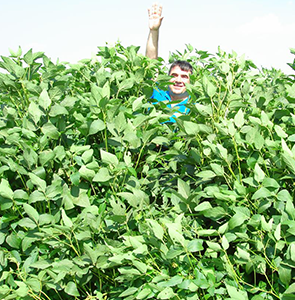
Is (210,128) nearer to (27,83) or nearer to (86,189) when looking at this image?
(86,189)

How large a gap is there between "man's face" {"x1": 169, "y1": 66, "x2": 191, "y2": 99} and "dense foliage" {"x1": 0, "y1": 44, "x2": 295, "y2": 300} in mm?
1909

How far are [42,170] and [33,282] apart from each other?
24.1 inches

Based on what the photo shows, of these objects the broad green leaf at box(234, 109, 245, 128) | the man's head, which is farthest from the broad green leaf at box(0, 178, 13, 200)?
the man's head

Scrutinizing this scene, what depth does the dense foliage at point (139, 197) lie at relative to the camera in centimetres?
195

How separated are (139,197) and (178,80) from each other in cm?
278

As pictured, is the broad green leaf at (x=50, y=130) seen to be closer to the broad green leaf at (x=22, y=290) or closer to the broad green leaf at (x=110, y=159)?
the broad green leaf at (x=110, y=159)

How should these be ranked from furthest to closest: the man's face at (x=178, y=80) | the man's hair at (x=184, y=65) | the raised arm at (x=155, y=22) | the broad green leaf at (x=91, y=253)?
the raised arm at (x=155, y=22)
the man's face at (x=178, y=80)
the man's hair at (x=184, y=65)
the broad green leaf at (x=91, y=253)

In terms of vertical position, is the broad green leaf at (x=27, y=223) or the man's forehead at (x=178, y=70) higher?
the man's forehead at (x=178, y=70)

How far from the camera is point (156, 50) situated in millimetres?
4707

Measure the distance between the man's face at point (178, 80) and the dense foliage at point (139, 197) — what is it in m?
1.91

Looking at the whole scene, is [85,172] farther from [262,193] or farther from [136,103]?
[262,193]

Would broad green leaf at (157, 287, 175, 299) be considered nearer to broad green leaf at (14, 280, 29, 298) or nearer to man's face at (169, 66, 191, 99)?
broad green leaf at (14, 280, 29, 298)

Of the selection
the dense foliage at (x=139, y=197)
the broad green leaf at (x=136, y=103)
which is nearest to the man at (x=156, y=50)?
the dense foliage at (x=139, y=197)

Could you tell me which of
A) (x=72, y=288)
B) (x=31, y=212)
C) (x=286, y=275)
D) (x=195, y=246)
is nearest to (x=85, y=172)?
(x=31, y=212)
